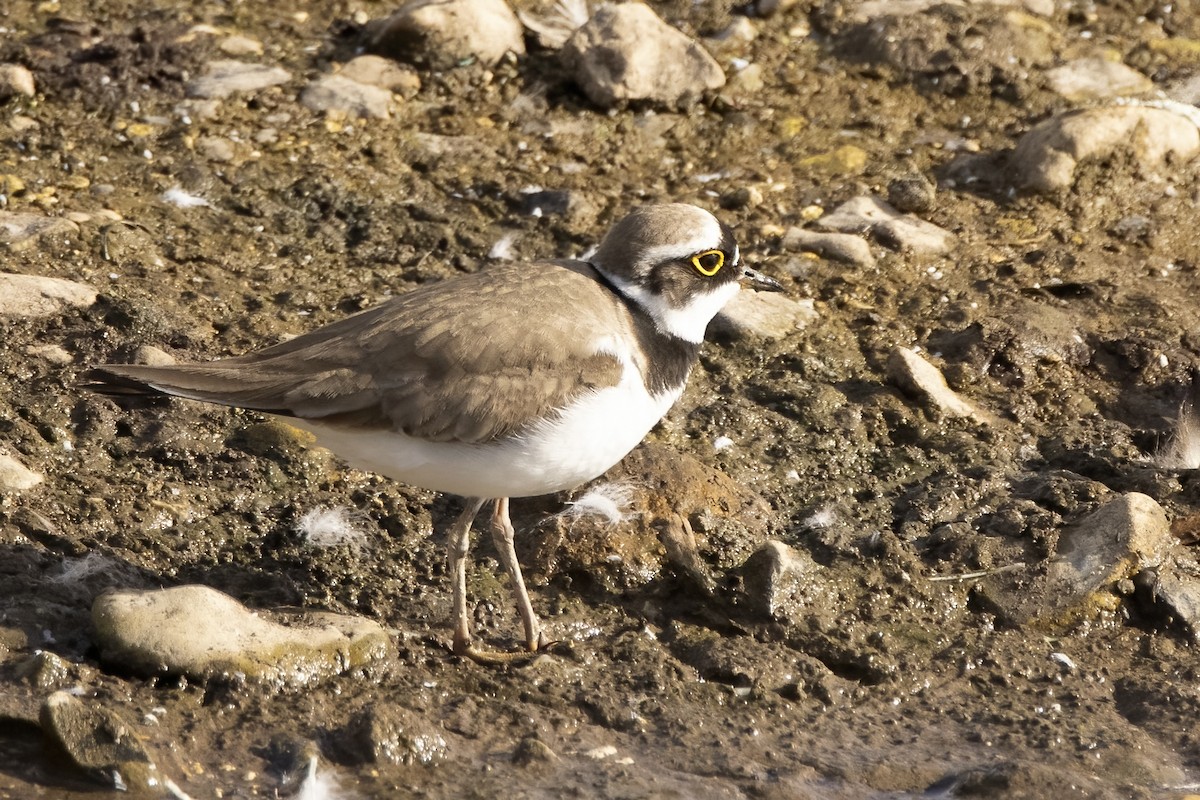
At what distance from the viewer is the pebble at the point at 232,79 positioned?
8.73 meters

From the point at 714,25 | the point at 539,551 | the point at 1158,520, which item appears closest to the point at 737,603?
the point at 539,551

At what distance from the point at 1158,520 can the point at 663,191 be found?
3480mm

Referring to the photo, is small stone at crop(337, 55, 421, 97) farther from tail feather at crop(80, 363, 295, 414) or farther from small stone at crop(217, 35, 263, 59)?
tail feather at crop(80, 363, 295, 414)

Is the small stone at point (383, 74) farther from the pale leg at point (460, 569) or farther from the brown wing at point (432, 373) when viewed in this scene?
the pale leg at point (460, 569)

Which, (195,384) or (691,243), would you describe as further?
(691,243)

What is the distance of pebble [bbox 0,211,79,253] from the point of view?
7.43 meters

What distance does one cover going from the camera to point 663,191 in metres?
8.50

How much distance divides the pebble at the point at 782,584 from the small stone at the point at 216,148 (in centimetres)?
407

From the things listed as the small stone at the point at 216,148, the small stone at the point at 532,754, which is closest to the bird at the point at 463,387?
the small stone at the point at 532,754

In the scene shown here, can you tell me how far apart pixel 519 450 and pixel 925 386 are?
2583mm

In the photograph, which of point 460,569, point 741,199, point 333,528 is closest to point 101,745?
point 460,569

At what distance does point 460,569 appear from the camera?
18.7 feet

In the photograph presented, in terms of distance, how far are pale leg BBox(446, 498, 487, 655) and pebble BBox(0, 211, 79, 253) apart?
10.2ft

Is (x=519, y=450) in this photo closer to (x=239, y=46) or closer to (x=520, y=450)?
(x=520, y=450)
